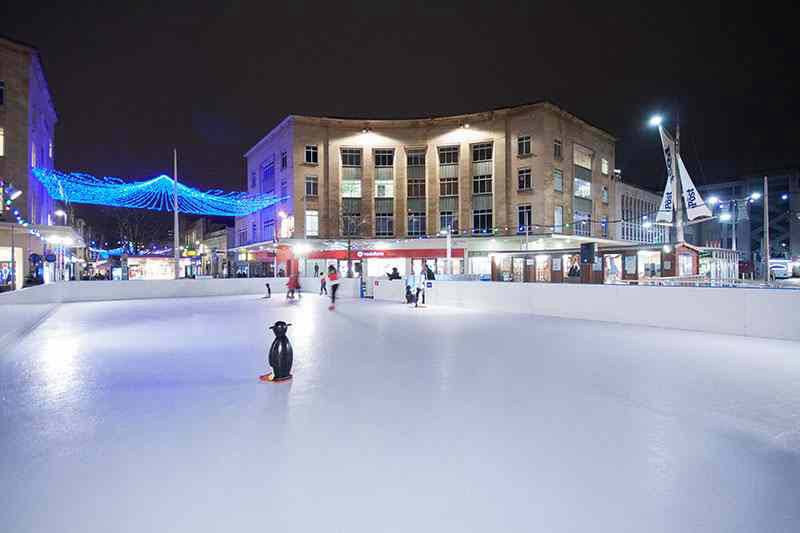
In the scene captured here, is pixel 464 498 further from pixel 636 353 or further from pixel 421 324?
pixel 421 324

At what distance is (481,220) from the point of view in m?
38.3

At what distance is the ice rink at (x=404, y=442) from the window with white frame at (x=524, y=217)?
95.2 ft

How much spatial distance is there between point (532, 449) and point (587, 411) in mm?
1305

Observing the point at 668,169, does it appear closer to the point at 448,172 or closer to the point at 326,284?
the point at 326,284

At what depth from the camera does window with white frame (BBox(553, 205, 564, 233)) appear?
119ft

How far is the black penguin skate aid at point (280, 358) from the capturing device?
232 inches

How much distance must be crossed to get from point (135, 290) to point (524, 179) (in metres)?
28.6

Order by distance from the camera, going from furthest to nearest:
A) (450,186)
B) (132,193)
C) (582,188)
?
(582,188)
(450,186)
(132,193)

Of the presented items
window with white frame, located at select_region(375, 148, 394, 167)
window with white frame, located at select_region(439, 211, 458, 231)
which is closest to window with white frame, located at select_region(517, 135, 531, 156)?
window with white frame, located at select_region(439, 211, 458, 231)

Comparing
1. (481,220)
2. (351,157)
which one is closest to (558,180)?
(481,220)

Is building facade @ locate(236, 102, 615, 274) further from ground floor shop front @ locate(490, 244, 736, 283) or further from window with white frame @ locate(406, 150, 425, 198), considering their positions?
ground floor shop front @ locate(490, 244, 736, 283)

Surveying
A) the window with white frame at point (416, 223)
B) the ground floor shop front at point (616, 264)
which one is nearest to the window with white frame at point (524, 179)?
the window with white frame at point (416, 223)

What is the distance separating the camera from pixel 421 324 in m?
12.0

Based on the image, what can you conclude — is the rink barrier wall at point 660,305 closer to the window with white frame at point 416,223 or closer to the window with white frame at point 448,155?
the window with white frame at point 416,223
